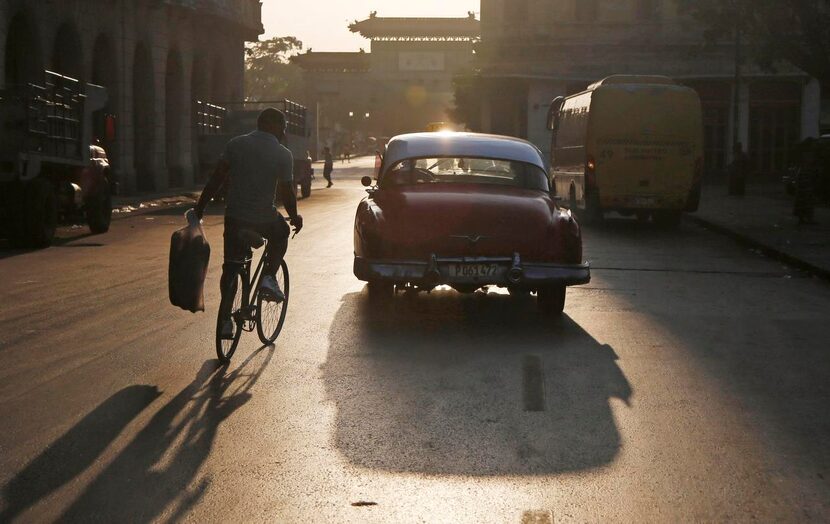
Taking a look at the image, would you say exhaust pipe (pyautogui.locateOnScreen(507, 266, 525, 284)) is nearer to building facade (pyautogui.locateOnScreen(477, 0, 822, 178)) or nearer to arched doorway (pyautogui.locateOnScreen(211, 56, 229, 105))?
arched doorway (pyautogui.locateOnScreen(211, 56, 229, 105))

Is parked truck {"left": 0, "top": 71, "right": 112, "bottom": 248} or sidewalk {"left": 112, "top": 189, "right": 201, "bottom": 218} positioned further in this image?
sidewalk {"left": 112, "top": 189, "right": 201, "bottom": 218}

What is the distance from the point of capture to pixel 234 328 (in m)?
8.48

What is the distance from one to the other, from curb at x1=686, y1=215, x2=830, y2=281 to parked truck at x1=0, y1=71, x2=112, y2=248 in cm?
1012

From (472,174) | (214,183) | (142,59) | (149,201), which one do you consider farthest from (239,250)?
(142,59)

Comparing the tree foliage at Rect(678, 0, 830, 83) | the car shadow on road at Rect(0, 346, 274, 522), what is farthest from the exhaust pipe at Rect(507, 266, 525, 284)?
the tree foliage at Rect(678, 0, 830, 83)

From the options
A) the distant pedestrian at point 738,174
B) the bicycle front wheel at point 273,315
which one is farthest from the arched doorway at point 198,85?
the bicycle front wheel at point 273,315

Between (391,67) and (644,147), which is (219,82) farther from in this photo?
(391,67)

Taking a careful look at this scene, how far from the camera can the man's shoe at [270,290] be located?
8.69 meters

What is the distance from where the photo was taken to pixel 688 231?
23703 mm

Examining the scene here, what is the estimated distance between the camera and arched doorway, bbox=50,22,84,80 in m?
33.2

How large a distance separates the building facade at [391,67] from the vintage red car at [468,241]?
108m

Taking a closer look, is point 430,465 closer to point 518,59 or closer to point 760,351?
point 760,351

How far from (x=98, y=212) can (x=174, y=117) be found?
72.5 ft

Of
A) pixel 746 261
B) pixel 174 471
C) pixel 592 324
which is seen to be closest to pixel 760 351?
pixel 592 324
